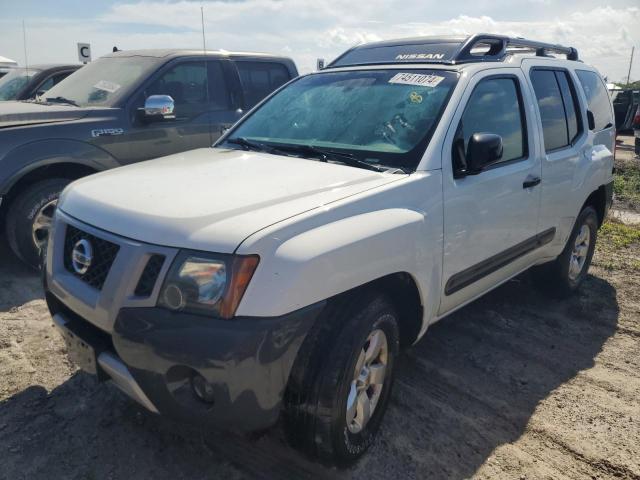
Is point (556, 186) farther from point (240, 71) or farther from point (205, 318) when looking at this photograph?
point (240, 71)

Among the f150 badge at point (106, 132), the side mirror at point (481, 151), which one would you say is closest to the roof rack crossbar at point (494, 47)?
the side mirror at point (481, 151)

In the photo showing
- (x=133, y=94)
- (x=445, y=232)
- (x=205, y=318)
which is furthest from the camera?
(x=133, y=94)

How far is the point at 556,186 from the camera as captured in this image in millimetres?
3828

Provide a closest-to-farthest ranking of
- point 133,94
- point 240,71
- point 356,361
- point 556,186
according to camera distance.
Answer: point 356,361 → point 556,186 → point 133,94 → point 240,71

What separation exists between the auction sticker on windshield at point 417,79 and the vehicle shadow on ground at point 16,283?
311cm

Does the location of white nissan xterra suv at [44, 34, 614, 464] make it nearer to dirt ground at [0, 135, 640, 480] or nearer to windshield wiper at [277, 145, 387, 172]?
windshield wiper at [277, 145, 387, 172]

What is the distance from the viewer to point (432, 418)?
2.88m

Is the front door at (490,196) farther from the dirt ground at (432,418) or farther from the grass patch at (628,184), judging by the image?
the grass patch at (628,184)

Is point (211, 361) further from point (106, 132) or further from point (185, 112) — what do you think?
point (185, 112)

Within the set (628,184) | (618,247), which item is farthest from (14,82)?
(628,184)

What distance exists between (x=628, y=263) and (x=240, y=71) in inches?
179

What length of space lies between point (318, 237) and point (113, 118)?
11.6 feet

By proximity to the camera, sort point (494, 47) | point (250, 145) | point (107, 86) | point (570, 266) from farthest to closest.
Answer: point (107, 86)
point (570, 266)
point (494, 47)
point (250, 145)

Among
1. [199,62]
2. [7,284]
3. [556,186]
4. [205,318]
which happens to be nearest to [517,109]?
[556,186]
